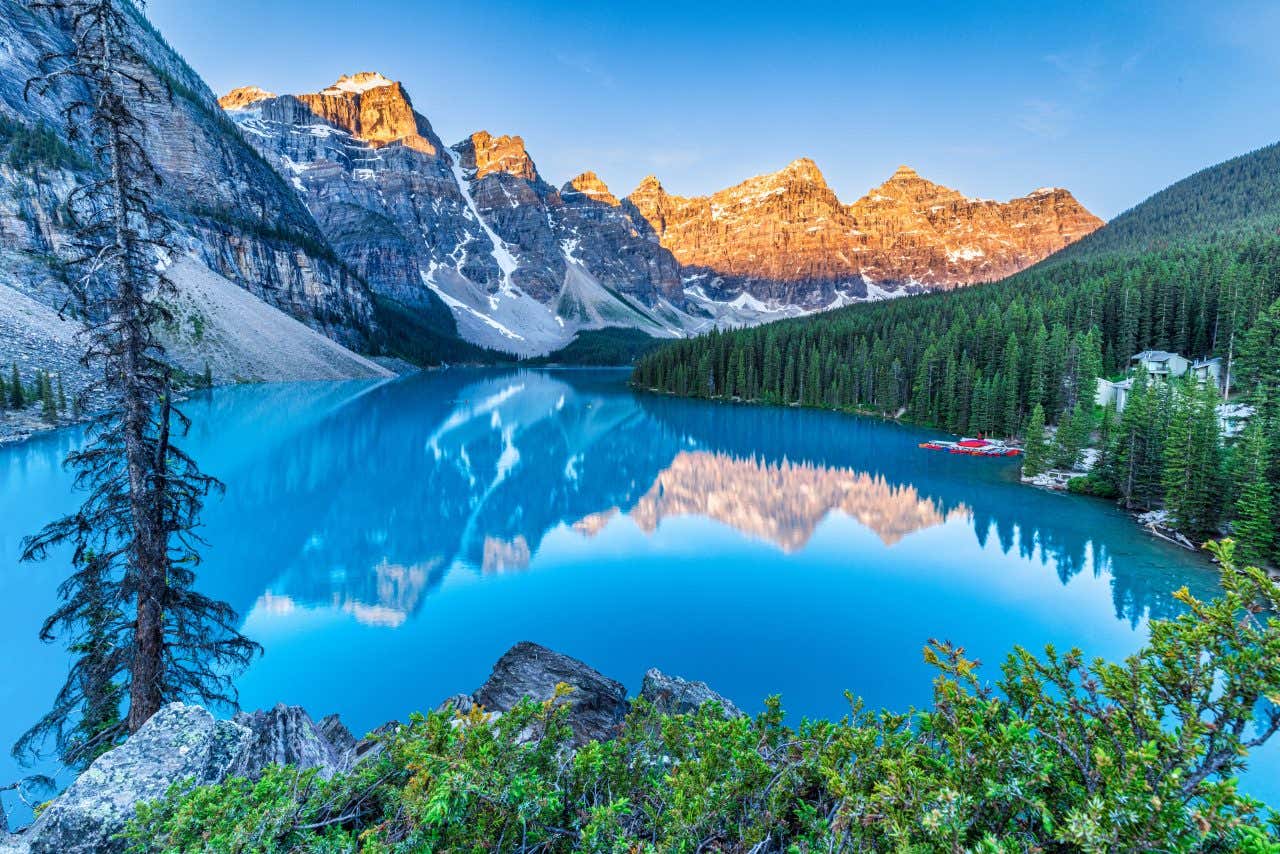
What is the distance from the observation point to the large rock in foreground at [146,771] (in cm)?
462

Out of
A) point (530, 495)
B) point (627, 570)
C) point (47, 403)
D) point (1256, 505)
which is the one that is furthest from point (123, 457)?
point (47, 403)

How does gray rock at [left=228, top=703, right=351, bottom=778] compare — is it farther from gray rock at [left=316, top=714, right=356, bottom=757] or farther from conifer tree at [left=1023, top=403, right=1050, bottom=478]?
conifer tree at [left=1023, top=403, right=1050, bottom=478]

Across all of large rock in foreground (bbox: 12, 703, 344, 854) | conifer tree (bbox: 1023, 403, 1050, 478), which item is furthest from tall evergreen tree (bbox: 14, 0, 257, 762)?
conifer tree (bbox: 1023, 403, 1050, 478)

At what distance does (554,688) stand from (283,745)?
4177 millimetres

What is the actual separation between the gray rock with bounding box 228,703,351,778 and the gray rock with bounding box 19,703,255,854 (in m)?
0.29

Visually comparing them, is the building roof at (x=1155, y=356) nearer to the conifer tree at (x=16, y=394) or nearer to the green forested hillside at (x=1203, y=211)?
the green forested hillside at (x=1203, y=211)

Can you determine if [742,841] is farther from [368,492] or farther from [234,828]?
[368,492]

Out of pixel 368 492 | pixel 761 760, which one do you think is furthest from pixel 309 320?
pixel 761 760

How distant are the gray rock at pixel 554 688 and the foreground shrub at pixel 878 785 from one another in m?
4.63

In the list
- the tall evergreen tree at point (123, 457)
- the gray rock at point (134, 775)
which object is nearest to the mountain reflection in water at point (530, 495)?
the tall evergreen tree at point (123, 457)

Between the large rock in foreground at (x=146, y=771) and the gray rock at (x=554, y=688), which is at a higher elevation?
the large rock in foreground at (x=146, y=771)

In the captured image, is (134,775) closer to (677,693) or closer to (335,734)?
(335,734)

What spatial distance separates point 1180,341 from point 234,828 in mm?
84436

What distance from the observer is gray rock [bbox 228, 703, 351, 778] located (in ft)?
20.8
